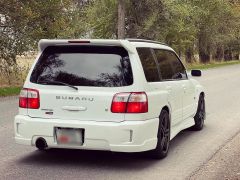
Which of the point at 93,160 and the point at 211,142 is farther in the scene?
the point at 211,142

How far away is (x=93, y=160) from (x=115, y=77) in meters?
1.30

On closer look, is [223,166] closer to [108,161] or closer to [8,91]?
[108,161]

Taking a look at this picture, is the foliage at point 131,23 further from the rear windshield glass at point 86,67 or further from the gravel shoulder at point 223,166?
the gravel shoulder at point 223,166

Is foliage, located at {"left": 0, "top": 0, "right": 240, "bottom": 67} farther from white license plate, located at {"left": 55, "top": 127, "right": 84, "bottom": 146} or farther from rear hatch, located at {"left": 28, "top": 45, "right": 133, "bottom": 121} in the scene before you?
white license plate, located at {"left": 55, "top": 127, "right": 84, "bottom": 146}

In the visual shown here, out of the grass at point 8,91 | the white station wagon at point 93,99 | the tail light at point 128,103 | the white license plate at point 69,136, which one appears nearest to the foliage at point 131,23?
the grass at point 8,91

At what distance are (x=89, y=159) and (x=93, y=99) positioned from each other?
1.07 meters

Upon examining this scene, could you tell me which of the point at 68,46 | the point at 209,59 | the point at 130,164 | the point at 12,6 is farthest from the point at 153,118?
the point at 209,59

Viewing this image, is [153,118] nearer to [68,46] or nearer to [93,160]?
[93,160]

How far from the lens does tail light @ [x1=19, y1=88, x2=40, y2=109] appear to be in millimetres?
6875

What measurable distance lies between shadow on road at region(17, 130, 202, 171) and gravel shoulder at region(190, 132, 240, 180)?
0.68 metres

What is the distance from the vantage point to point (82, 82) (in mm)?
Result: 6734

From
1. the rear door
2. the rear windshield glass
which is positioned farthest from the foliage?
the rear windshield glass

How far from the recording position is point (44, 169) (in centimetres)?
666

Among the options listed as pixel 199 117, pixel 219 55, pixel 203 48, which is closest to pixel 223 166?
pixel 199 117
